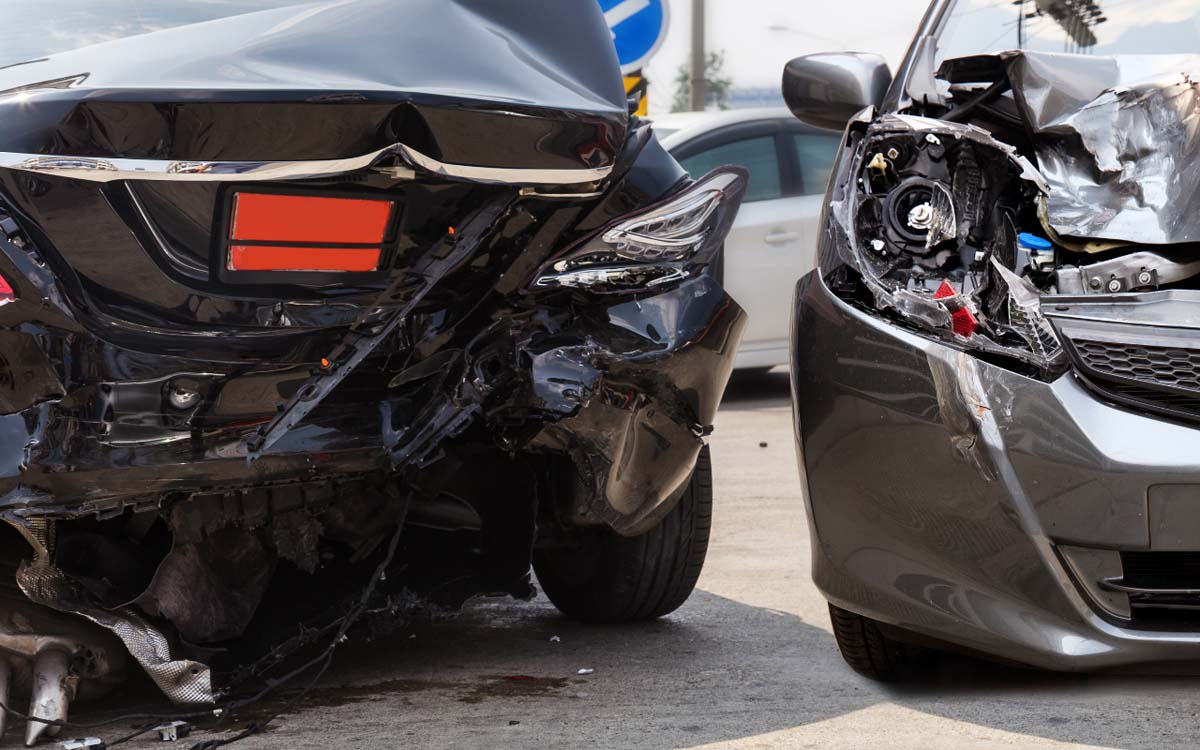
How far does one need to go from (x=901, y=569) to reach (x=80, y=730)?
1.62m

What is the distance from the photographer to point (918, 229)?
3.04 metres

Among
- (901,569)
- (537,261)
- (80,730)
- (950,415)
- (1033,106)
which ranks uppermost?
(1033,106)

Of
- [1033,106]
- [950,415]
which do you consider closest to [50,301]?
[950,415]

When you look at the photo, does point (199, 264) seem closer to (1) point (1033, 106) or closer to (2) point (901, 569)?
(2) point (901, 569)

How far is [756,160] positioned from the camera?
918 cm

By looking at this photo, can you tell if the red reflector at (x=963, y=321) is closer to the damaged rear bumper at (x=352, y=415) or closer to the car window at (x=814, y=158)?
the damaged rear bumper at (x=352, y=415)

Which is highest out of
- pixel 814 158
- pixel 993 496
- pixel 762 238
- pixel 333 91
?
pixel 333 91

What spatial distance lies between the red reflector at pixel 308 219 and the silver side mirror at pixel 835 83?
1.25 metres

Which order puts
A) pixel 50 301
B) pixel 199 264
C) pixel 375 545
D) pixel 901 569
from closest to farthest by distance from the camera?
pixel 50 301 → pixel 199 264 → pixel 901 569 → pixel 375 545

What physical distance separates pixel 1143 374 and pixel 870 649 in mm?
946

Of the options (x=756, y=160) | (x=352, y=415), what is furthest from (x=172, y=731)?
(x=756, y=160)

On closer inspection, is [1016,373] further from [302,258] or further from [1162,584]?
→ [302,258]

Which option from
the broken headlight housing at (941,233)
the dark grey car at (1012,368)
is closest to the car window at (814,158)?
the dark grey car at (1012,368)

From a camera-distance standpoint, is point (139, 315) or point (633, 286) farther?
point (633, 286)
